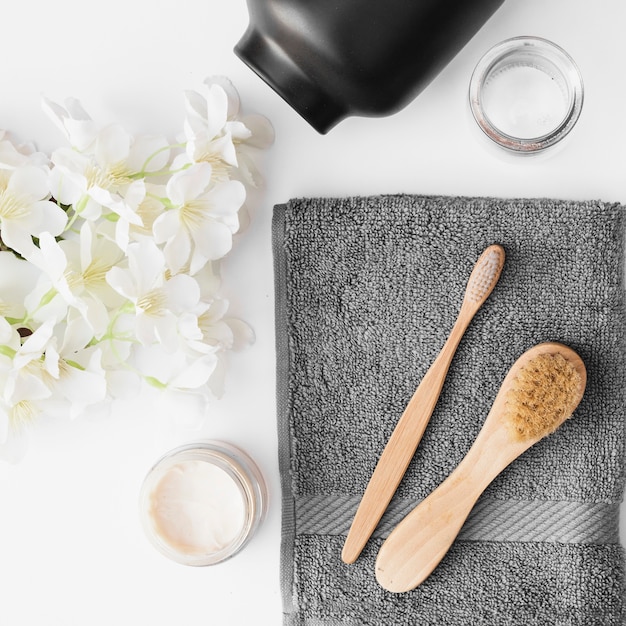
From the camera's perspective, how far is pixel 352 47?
1.66 feet

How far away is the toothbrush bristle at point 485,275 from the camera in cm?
60

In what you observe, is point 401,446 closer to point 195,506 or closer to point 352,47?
point 195,506

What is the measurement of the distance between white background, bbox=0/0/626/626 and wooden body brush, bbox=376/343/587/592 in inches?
4.7

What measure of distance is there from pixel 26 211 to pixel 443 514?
0.41 m

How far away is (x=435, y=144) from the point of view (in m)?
0.62

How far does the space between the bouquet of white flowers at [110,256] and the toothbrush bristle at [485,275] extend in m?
0.20

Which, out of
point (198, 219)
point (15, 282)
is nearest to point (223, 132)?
point (198, 219)

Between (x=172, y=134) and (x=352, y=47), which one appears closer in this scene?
(x=352, y=47)

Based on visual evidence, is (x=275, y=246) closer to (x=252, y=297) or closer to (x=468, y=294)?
(x=252, y=297)

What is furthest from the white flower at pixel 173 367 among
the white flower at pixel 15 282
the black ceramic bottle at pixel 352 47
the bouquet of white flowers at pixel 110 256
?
the black ceramic bottle at pixel 352 47

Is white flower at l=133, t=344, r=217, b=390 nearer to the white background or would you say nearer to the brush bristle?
the white background

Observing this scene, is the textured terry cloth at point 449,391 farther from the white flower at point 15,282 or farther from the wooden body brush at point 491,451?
the white flower at point 15,282

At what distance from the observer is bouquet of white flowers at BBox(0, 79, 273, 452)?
0.53 metres

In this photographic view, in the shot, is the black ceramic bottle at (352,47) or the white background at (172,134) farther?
the white background at (172,134)
